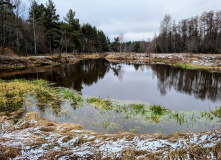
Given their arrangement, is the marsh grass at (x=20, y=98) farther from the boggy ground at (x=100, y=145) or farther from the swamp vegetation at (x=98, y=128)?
the boggy ground at (x=100, y=145)

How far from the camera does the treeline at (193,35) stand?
36.5 m

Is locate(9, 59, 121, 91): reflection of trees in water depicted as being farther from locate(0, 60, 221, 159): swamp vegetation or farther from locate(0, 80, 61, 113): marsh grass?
locate(0, 60, 221, 159): swamp vegetation

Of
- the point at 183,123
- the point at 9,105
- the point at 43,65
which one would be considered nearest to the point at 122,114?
the point at 183,123

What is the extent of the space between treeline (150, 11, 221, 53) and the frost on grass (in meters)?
37.3

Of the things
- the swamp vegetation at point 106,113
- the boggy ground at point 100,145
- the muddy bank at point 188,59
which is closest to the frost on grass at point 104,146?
the boggy ground at point 100,145

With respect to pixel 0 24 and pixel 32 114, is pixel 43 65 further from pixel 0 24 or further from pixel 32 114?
pixel 32 114

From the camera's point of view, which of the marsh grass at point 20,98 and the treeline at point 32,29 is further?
the treeline at point 32,29

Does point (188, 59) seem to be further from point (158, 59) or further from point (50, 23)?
point (50, 23)

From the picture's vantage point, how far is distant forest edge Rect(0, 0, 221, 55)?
27766mm

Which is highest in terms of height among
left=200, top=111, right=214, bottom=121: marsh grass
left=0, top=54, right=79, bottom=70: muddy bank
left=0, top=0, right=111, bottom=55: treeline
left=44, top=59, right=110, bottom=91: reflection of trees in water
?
left=0, top=0, right=111, bottom=55: treeline

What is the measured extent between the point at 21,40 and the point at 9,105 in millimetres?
27085

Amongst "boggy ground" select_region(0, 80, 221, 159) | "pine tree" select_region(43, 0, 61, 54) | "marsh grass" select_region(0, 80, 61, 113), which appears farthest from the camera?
"pine tree" select_region(43, 0, 61, 54)

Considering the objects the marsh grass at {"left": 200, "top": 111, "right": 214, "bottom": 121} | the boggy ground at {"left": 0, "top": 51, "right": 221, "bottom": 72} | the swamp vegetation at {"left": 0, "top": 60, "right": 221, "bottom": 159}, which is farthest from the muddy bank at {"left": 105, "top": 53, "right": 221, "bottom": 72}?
the marsh grass at {"left": 200, "top": 111, "right": 214, "bottom": 121}

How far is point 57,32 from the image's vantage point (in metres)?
35.1
